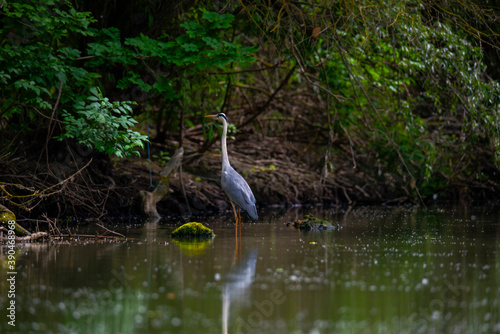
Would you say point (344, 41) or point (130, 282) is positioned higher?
point (344, 41)

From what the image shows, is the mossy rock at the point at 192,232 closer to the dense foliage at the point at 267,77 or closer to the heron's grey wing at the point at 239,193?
the heron's grey wing at the point at 239,193

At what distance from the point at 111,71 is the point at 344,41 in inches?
146

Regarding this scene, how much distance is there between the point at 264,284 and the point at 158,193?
6739mm

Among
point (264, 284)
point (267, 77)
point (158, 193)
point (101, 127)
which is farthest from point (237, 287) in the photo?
point (267, 77)

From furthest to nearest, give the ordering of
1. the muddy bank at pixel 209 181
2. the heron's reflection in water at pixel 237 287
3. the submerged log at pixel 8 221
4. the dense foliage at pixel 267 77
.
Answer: the muddy bank at pixel 209 181 → the dense foliage at pixel 267 77 → the submerged log at pixel 8 221 → the heron's reflection in water at pixel 237 287

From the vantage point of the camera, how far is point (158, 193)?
11773 mm

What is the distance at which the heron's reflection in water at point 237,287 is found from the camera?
4.49 m

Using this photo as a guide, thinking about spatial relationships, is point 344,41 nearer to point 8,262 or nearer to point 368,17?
point 368,17

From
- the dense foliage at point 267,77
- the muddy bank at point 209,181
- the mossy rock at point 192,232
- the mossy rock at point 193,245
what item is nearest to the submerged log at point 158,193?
the muddy bank at point 209,181

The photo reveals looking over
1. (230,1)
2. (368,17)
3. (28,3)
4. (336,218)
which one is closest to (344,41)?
(368,17)

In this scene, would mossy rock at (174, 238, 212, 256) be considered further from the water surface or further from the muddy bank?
the muddy bank

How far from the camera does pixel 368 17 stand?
10.4 m

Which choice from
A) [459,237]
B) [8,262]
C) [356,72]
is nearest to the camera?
[8,262]

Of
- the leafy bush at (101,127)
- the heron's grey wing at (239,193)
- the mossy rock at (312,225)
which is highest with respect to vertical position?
the leafy bush at (101,127)
